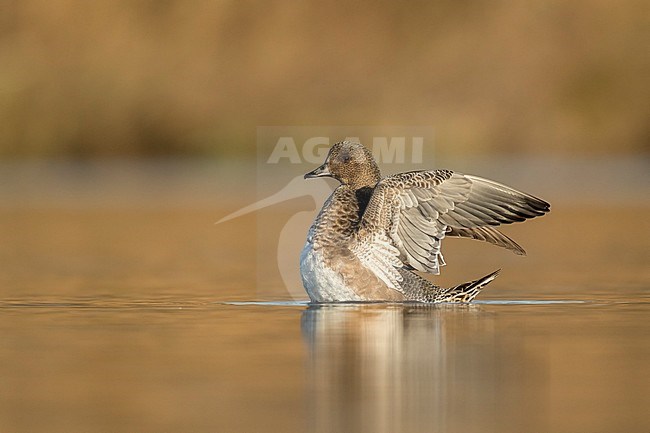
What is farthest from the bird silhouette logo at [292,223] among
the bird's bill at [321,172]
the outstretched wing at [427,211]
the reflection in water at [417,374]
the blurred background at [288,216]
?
the reflection in water at [417,374]

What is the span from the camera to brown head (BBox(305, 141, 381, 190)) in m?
10.0

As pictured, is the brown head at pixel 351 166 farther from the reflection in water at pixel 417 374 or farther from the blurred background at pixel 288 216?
the reflection in water at pixel 417 374

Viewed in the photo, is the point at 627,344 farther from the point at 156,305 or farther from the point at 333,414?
the point at 156,305

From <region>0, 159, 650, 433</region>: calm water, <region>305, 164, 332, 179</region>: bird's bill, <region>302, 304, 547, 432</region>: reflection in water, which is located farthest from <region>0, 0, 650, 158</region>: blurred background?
<region>302, 304, 547, 432</region>: reflection in water

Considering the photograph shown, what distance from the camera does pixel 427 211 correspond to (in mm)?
9469

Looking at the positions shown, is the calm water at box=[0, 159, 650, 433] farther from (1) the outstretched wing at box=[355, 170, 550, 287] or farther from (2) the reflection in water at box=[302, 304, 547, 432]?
(1) the outstretched wing at box=[355, 170, 550, 287]

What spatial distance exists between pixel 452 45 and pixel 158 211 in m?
14.9

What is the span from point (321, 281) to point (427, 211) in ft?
2.31

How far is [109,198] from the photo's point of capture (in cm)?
1992

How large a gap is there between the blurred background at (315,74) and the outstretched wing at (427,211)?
17198mm

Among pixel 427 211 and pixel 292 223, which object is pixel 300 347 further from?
pixel 292 223

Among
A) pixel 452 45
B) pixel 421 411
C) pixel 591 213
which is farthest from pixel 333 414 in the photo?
pixel 452 45

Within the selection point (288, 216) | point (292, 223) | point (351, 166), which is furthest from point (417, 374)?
point (288, 216)

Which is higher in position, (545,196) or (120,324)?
(545,196)
